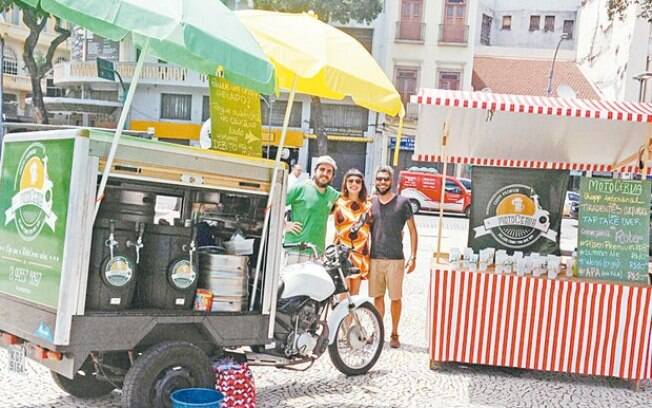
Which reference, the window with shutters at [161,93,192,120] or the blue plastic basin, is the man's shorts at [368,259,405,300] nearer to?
the blue plastic basin

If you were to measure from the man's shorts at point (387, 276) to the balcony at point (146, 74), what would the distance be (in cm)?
2771

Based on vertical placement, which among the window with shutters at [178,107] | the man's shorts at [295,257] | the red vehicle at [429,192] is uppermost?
the window with shutters at [178,107]

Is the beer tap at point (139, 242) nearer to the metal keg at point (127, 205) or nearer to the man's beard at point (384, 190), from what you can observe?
the metal keg at point (127, 205)

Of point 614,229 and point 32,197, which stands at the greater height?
point 614,229

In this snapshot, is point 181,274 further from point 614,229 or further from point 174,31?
point 614,229

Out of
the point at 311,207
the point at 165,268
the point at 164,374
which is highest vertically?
the point at 311,207

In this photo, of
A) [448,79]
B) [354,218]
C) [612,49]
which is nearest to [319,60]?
[354,218]

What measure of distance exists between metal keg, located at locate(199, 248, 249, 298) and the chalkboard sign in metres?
3.22

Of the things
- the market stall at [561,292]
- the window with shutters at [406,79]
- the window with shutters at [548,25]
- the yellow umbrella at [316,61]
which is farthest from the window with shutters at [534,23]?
the yellow umbrella at [316,61]

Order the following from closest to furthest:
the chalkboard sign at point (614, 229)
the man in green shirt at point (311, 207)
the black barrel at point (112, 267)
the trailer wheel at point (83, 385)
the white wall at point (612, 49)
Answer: the black barrel at point (112, 267), the trailer wheel at point (83, 385), the chalkboard sign at point (614, 229), the man in green shirt at point (311, 207), the white wall at point (612, 49)

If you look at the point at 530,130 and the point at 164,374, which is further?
the point at 530,130

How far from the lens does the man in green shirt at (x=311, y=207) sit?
20.8 feet

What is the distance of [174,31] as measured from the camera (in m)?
3.39

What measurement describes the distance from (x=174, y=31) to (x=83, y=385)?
256cm
